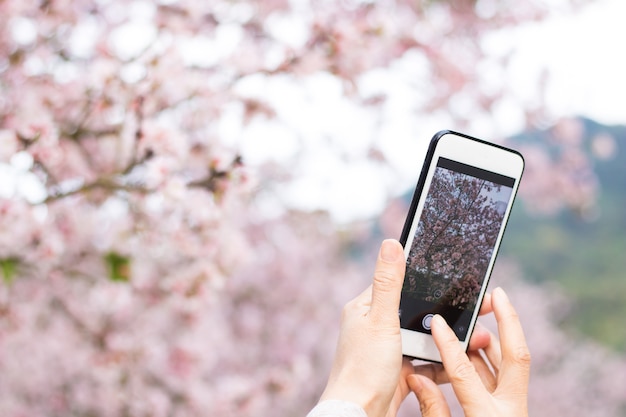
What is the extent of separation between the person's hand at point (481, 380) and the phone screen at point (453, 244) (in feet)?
0.25

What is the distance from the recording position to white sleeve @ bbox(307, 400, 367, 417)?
1.12 m

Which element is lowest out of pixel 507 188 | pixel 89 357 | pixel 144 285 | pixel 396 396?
pixel 89 357

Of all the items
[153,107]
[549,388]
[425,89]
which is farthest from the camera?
[549,388]

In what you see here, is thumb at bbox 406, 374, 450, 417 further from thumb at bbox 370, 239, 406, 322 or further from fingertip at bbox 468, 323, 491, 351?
thumb at bbox 370, 239, 406, 322

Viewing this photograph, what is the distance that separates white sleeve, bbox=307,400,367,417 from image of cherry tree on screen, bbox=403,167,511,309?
30cm

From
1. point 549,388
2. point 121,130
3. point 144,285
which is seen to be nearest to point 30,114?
point 121,130

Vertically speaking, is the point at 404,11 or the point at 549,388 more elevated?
the point at 404,11

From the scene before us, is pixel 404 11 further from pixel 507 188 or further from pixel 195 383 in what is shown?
pixel 507 188

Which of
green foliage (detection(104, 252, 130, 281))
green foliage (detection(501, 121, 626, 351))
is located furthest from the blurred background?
green foliage (detection(501, 121, 626, 351))

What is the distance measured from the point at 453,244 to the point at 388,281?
0.86 feet

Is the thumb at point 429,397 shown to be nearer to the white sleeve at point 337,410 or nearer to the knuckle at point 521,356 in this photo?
the knuckle at point 521,356

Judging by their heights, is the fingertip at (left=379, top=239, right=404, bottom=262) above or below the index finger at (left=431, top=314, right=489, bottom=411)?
above

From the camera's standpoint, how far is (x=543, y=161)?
19.9 feet

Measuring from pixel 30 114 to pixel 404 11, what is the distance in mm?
2896
